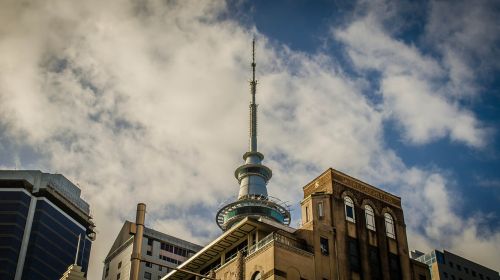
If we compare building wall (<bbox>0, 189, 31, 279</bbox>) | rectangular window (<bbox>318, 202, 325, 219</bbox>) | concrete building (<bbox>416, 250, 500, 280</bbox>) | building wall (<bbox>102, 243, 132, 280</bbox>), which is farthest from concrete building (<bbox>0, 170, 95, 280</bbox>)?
rectangular window (<bbox>318, 202, 325, 219</bbox>)

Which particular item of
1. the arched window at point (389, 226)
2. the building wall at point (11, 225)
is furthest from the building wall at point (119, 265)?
the arched window at point (389, 226)

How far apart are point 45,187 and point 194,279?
429ft

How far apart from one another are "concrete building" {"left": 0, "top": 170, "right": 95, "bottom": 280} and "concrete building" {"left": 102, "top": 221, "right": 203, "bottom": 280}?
40761 mm

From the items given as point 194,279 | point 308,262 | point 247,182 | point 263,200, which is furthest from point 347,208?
point 247,182

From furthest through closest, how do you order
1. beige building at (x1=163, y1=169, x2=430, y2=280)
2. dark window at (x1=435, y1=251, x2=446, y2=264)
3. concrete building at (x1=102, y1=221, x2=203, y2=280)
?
dark window at (x1=435, y1=251, x2=446, y2=264) < concrete building at (x1=102, y1=221, x2=203, y2=280) < beige building at (x1=163, y1=169, x2=430, y2=280)

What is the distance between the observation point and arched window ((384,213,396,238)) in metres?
69.9

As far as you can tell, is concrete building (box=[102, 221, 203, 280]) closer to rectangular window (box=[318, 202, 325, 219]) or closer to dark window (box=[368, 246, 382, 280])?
rectangular window (box=[318, 202, 325, 219])

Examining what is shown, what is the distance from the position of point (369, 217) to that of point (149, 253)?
8102 centimetres

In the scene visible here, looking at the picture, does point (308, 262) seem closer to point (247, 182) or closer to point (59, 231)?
point (247, 182)

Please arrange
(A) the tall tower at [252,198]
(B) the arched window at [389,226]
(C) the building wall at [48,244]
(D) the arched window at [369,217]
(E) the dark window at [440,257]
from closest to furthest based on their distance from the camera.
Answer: (D) the arched window at [369,217] → (B) the arched window at [389,226] → (A) the tall tower at [252,198] → (E) the dark window at [440,257] → (C) the building wall at [48,244]

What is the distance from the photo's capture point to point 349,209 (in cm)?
6806

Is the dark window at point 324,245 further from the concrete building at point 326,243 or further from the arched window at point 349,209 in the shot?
the arched window at point 349,209

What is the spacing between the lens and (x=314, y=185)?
2773 inches

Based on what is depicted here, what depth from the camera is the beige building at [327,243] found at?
60312 millimetres
